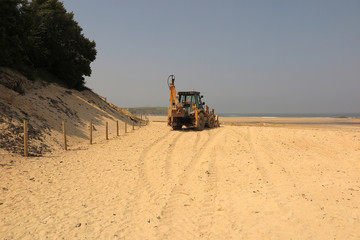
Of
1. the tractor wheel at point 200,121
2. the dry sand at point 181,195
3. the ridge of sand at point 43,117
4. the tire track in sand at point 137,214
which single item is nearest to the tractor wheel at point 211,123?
the tractor wheel at point 200,121

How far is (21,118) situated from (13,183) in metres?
7.54

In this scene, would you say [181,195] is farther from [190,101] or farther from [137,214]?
[190,101]

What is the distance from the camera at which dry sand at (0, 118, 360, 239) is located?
4352mm

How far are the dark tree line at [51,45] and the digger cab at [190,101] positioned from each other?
1265 cm

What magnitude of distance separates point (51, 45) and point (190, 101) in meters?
16.7

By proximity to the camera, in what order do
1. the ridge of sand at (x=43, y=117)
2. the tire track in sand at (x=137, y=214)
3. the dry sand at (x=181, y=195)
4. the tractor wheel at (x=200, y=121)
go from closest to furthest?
the tire track in sand at (x=137, y=214)
the dry sand at (x=181, y=195)
the ridge of sand at (x=43, y=117)
the tractor wheel at (x=200, y=121)

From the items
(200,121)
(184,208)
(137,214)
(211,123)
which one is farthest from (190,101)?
(137,214)

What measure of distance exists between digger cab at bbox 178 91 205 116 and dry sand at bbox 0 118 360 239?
736 centimetres

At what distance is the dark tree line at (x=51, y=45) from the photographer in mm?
17812

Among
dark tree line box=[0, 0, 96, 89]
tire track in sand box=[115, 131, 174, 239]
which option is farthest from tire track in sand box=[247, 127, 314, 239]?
dark tree line box=[0, 0, 96, 89]

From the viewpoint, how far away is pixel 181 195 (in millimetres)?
6020

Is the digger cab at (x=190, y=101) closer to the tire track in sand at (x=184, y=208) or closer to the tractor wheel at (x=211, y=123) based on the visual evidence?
the tractor wheel at (x=211, y=123)

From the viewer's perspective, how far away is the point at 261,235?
418cm

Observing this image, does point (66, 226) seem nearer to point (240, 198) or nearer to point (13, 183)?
point (13, 183)
